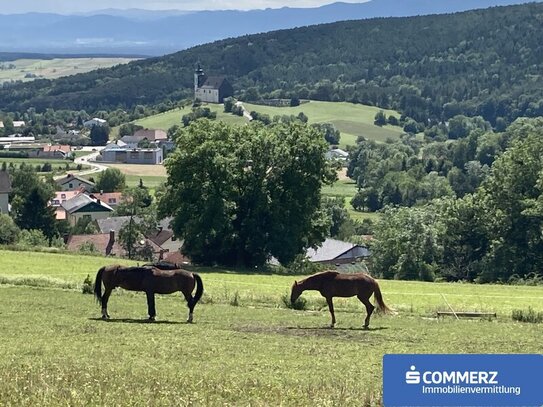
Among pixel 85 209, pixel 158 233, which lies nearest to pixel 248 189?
pixel 158 233

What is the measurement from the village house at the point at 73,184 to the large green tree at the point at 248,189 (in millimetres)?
87515

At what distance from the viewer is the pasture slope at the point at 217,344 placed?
15906 mm

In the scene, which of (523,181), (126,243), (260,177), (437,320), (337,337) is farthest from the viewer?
(126,243)

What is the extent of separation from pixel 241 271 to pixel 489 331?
24662 millimetres

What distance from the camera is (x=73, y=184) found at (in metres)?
143

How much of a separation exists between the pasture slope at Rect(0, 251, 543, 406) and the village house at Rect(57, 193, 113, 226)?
84588 mm

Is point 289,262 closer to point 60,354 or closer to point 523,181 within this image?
point 523,181

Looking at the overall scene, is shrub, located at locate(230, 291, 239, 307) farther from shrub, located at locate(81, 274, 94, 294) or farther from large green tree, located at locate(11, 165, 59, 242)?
large green tree, located at locate(11, 165, 59, 242)

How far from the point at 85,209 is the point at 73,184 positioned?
21.5 metres

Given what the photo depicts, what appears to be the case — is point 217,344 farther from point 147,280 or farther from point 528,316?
point 528,316

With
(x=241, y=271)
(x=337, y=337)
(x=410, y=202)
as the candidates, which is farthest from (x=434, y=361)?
(x=410, y=202)

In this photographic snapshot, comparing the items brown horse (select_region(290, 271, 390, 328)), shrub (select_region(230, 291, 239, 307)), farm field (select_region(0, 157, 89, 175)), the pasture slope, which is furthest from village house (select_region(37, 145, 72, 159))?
brown horse (select_region(290, 271, 390, 328))

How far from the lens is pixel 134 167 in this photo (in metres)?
178

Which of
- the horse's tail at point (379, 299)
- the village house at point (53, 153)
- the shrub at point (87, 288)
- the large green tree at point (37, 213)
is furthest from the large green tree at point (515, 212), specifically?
the village house at point (53, 153)
